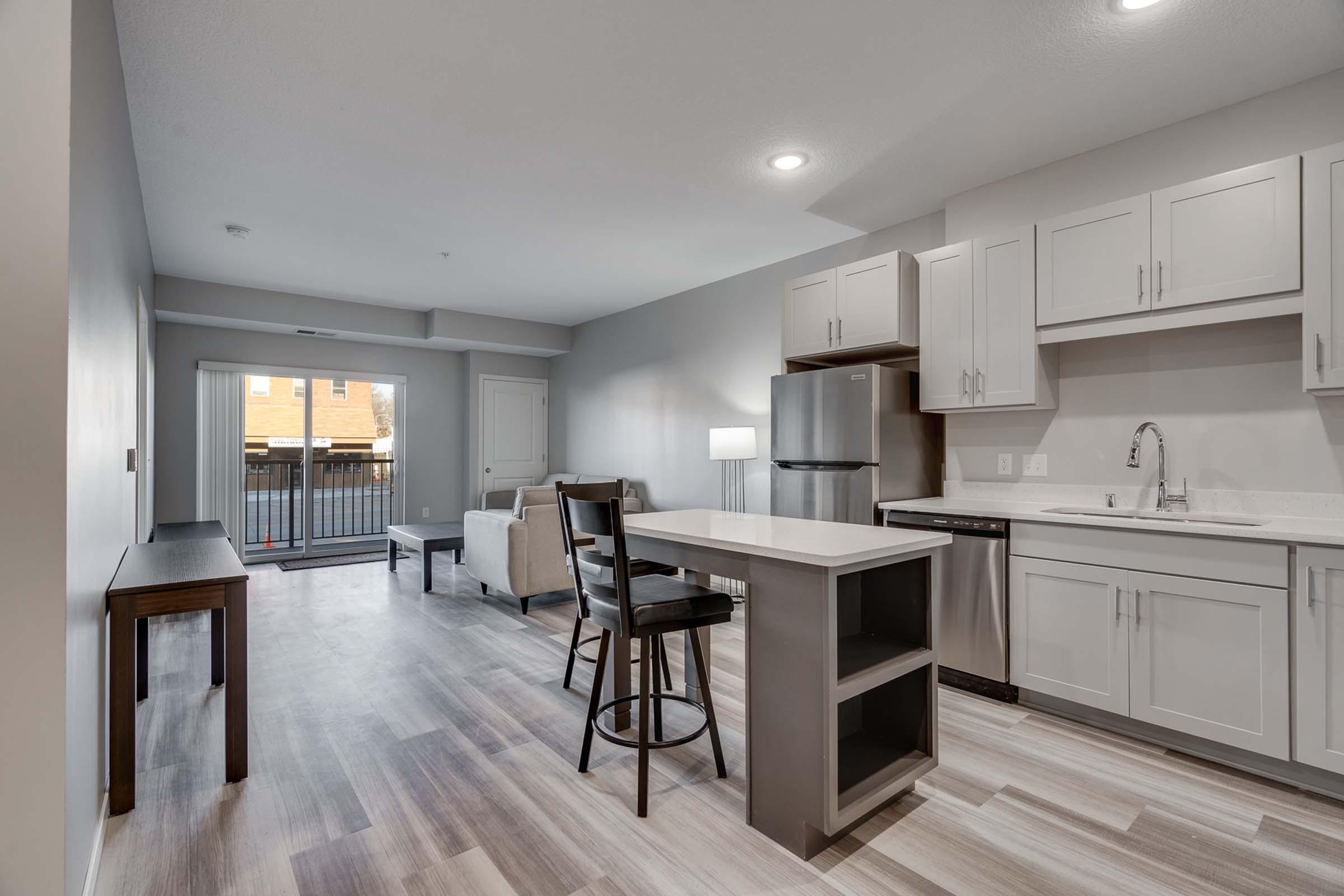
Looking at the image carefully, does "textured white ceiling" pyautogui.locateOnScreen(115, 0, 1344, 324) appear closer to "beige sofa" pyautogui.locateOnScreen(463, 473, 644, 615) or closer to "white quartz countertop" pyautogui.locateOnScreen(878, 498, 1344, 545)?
"white quartz countertop" pyautogui.locateOnScreen(878, 498, 1344, 545)

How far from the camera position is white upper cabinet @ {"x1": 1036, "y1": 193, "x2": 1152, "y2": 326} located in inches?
107

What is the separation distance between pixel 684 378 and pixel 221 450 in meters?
4.63

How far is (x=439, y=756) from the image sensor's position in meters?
2.46

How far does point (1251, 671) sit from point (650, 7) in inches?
124

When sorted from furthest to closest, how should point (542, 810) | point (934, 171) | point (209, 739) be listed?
point (934, 171) < point (209, 739) < point (542, 810)

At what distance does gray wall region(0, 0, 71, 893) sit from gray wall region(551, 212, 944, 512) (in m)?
3.59

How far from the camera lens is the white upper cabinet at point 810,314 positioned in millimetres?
3832

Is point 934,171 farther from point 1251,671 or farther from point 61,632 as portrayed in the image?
point 61,632

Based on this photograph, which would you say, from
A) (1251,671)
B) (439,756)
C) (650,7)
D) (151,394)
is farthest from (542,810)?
(151,394)

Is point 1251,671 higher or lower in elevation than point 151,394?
lower

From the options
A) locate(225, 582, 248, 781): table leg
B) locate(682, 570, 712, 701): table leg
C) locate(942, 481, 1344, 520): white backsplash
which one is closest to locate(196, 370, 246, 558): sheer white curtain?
locate(225, 582, 248, 781): table leg

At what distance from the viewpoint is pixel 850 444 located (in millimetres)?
3471

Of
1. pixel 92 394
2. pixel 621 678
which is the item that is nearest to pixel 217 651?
pixel 92 394

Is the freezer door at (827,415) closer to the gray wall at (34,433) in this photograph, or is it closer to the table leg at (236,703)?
the table leg at (236,703)
